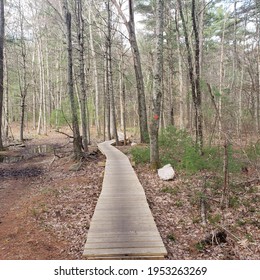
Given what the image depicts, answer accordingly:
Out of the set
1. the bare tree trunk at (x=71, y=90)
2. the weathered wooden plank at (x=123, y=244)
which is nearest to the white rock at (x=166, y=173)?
the weathered wooden plank at (x=123, y=244)

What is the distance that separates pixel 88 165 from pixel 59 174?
163cm

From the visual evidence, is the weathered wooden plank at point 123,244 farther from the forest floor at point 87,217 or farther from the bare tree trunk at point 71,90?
the bare tree trunk at point 71,90

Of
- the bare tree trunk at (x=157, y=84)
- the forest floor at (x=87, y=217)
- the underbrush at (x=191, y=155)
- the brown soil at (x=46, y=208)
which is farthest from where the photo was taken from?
the bare tree trunk at (x=157, y=84)

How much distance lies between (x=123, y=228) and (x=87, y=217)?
1669 millimetres

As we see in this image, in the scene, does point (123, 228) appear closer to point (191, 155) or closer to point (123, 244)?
point (123, 244)

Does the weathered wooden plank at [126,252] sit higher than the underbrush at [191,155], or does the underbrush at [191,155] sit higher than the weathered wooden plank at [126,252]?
the underbrush at [191,155]

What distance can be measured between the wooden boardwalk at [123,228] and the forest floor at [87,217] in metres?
0.41

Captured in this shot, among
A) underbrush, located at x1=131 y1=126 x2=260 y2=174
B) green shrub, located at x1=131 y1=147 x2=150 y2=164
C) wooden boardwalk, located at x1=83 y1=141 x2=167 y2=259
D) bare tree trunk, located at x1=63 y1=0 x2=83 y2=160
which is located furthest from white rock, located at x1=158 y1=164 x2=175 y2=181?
bare tree trunk, located at x1=63 y1=0 x2=83 y2=160

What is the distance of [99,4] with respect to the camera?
23797 millimetres

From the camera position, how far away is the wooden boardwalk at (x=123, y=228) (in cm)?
424

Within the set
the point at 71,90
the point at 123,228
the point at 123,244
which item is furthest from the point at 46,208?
the point at 71,90

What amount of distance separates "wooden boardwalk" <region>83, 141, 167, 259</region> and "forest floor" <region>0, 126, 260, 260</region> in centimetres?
41

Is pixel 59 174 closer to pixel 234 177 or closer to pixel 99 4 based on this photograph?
pixel 234 177
